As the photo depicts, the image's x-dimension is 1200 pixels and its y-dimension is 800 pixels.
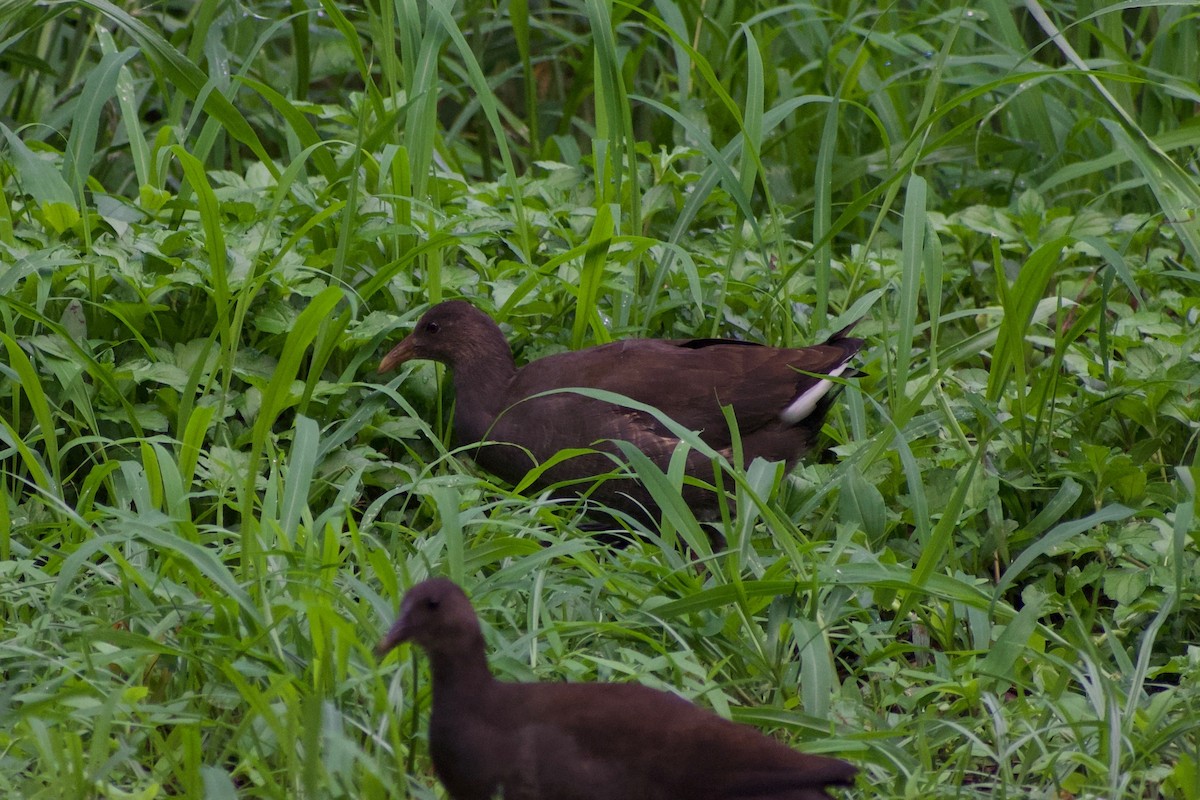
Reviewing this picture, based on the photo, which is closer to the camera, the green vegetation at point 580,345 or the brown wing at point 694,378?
the green vegetation at point 580,345

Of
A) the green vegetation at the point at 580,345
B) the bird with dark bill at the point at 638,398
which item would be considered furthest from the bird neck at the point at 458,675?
the bird with dark bill at the point at 638,398

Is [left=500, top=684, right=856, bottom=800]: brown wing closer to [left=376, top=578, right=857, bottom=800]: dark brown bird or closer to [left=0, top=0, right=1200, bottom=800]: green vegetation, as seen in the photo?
[left=376, top=578, right=857, bottom=800]: dark brown bird

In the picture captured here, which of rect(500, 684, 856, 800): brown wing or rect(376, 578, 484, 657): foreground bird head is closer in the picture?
rect(500, 684, 856, 800): brown wing

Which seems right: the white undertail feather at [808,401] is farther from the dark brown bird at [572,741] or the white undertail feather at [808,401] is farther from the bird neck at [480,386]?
the dark brown bird at [572,741]

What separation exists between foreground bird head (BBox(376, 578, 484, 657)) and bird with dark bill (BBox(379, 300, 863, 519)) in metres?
1.64

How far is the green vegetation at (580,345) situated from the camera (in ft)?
9.63

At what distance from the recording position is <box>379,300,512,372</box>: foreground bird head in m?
4.45

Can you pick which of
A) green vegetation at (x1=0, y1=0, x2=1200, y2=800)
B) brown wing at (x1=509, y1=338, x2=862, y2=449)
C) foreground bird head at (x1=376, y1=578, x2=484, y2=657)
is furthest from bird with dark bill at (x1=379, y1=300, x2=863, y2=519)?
foreground bird head at (x1=376, y1=578, x2=484, y2=657)

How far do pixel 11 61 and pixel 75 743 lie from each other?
3632 mm

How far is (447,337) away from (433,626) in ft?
6.32

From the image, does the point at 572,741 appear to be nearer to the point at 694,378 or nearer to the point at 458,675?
the point at 458,675

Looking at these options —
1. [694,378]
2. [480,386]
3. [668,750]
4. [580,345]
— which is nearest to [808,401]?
[694,378]

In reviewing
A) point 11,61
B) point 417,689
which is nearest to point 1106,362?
point 417,689

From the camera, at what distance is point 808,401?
14.3 ft
